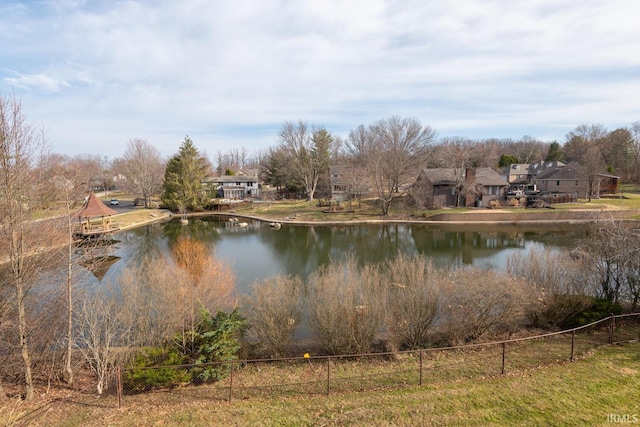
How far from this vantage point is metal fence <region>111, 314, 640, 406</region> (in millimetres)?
9070

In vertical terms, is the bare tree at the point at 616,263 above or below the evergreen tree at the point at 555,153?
below

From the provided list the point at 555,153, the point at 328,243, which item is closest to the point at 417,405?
the point at 328,243

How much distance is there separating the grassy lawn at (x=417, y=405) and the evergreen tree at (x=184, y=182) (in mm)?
46196

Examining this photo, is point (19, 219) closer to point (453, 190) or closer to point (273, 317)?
point (273, 317)

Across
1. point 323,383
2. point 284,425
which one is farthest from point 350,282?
point 284,425

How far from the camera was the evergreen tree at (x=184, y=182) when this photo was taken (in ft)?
174

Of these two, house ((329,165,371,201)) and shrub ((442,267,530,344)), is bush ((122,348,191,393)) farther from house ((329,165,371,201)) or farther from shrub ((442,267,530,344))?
house ((329,165,371,201))

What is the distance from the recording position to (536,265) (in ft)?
44.6

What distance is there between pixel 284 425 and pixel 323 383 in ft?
7.76

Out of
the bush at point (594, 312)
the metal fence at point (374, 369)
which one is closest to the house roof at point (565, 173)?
the bush at point (594, 312)

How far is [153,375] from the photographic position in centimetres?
931

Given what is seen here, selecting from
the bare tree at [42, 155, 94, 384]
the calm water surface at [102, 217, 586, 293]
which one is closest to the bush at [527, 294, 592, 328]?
the calm water surface at [102, 217, 586, 293]

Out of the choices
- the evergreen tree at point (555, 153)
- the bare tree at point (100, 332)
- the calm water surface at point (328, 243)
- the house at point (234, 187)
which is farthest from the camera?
the evergreen tree at point (555, 153)

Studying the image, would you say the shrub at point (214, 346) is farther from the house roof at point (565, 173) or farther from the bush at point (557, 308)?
the house roof at point (565, 173)
